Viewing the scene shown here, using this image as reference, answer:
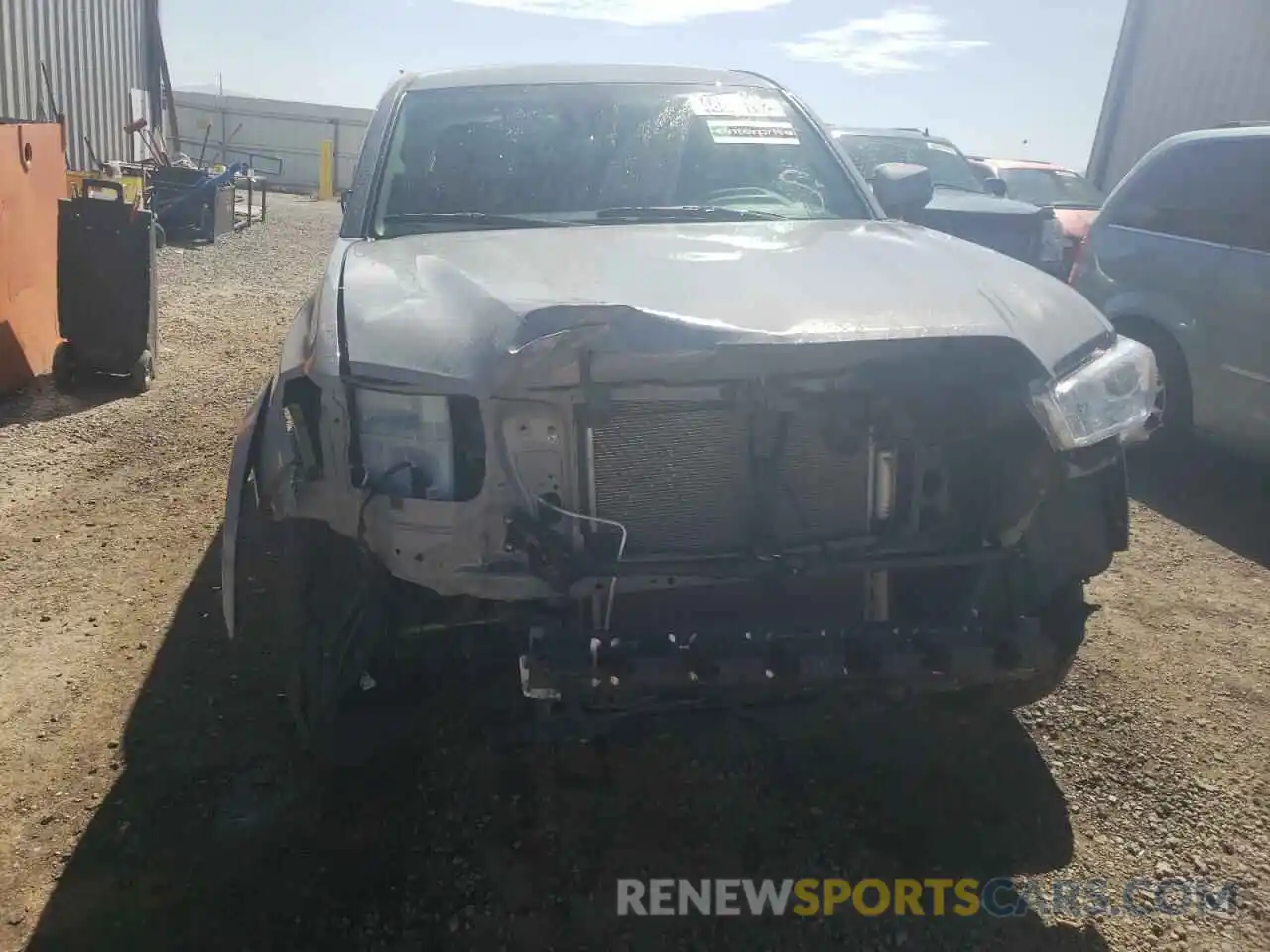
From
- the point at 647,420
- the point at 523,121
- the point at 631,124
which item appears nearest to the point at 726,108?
the point at 631,124

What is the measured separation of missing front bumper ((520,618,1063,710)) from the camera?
2.13 metres

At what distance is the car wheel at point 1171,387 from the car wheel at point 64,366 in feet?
19.3

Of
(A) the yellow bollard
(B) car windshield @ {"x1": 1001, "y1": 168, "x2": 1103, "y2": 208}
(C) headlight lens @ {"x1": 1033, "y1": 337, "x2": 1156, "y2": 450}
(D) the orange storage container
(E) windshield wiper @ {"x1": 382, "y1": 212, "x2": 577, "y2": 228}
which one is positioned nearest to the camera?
(C) headlight lens @ {"x1": 1033, "y1": 337, "x2": 1156, "y2": 450}

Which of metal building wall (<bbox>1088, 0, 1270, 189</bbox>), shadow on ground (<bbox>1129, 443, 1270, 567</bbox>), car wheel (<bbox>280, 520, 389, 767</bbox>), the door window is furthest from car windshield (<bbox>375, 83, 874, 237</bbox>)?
metal building wall (<bbox>1088, 0, 1270, 189</bbox>)

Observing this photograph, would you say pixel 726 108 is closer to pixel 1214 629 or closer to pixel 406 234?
pixel 406 234

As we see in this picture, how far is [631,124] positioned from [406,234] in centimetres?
89

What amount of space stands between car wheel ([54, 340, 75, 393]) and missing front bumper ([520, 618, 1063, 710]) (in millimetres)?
5064

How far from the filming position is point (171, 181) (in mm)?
13398

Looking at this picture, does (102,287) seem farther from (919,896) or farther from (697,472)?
(919,896)

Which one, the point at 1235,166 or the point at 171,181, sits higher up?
the point at 1235,166

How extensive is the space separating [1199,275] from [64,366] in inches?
241

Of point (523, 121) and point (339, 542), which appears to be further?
point (523, 121)

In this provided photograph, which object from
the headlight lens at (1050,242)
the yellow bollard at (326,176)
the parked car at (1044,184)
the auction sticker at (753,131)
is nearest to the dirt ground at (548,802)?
the auction sticker at (753,131)

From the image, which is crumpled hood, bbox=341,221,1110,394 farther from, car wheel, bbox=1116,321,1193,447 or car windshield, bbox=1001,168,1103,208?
car windshield, bbox=1001,168,1103,208
